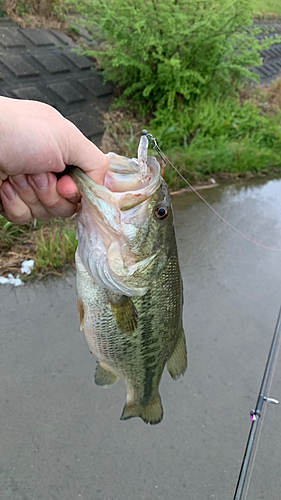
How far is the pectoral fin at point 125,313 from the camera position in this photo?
1.33 metres

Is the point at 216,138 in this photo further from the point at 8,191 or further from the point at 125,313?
the point at 125,313

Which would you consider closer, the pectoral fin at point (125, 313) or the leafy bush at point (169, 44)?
the pectoral fin at point (125, 313)

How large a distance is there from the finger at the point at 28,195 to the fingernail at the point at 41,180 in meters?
0.08

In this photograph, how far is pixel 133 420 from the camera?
7.49 ft

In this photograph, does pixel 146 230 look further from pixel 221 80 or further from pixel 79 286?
pixel 221 80

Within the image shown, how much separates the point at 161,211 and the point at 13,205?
0.66 meters

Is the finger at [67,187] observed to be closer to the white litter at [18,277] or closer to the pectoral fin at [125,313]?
the pectoral fin at [125,313]

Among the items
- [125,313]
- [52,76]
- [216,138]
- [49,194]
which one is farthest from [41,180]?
[216,138]

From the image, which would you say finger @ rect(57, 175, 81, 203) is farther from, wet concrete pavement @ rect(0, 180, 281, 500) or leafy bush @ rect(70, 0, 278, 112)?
leafy bush @ rect(70, 0, 278, 112)

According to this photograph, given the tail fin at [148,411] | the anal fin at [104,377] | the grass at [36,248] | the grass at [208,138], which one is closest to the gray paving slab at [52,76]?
the grass at [208,138]

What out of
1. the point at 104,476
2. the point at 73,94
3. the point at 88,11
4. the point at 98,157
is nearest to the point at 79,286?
the point at 98,157

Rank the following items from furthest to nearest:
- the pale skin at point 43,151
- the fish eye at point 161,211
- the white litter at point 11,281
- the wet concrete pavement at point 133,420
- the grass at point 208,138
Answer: the grass at point 208,138 < the white litter at point 11,281 < the wet concrete pavement at point 133,420 < the fish eye at point 161,211 < the pale skin at point 43,151

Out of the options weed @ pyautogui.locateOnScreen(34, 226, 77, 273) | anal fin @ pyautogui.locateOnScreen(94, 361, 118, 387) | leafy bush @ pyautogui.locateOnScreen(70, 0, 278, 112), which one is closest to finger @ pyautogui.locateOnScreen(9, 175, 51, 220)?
anal fin @ pyautogui.locateOnScreen(94, 361, 118, 387)

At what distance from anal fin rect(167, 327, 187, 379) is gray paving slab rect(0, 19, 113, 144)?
144 inches
